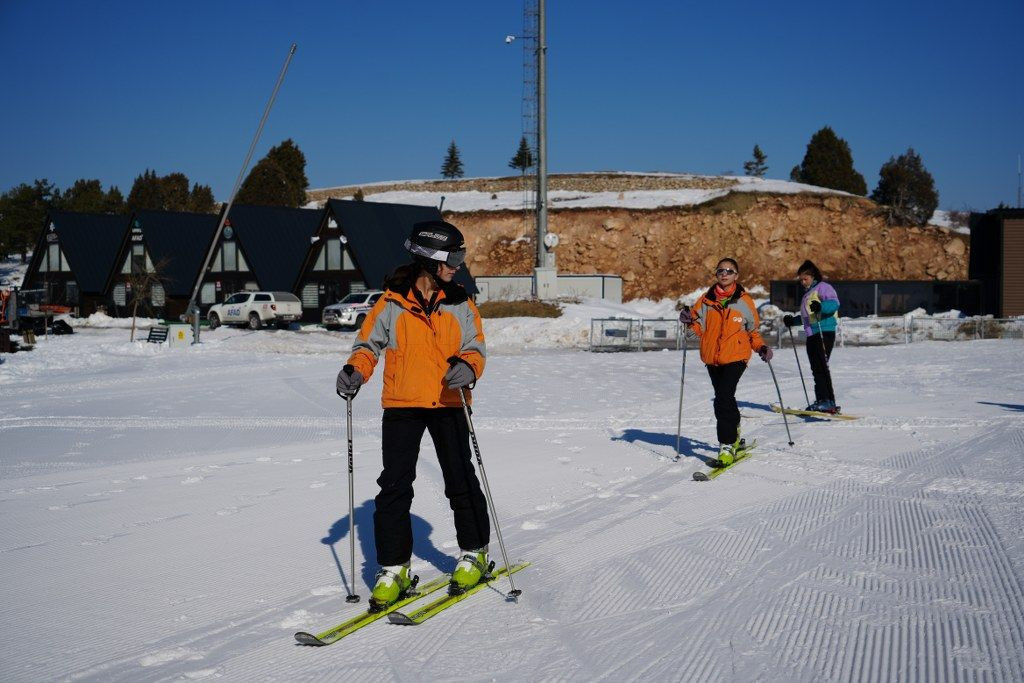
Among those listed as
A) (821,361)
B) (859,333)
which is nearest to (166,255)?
(859,333)

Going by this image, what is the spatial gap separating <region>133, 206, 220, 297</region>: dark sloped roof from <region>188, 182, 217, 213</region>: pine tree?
4165 cm

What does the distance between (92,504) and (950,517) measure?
6325 mm

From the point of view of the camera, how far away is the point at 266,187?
3054 inches

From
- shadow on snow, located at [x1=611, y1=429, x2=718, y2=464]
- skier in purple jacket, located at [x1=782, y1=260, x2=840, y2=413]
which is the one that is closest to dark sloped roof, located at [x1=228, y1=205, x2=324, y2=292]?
skier in purple jacket, located at [x1=782, y1=260, x2=840, y2=413]

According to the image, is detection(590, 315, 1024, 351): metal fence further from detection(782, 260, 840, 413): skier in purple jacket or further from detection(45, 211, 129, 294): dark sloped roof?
detection(45, 211, 129, 294): dark sloped roof

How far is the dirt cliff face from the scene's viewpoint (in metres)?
58.3

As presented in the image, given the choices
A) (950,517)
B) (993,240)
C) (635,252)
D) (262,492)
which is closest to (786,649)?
(950,517)

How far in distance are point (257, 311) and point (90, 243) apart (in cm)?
1971

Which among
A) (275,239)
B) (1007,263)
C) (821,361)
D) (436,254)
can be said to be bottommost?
(821,361)

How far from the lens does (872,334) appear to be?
29891 millimetres

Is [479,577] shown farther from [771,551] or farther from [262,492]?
[262,492]

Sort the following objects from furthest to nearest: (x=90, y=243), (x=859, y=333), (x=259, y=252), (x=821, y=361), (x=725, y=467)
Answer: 1. (x=90, y=243)
2. (x=259, y=252)
3. (x=859, y=333)
4. (x=821, y=361)
5. (x=725, y=467)

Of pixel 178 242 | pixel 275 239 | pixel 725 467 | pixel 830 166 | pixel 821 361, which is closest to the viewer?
pixel 725 467

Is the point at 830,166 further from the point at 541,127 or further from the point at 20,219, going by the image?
the point at 20,219
